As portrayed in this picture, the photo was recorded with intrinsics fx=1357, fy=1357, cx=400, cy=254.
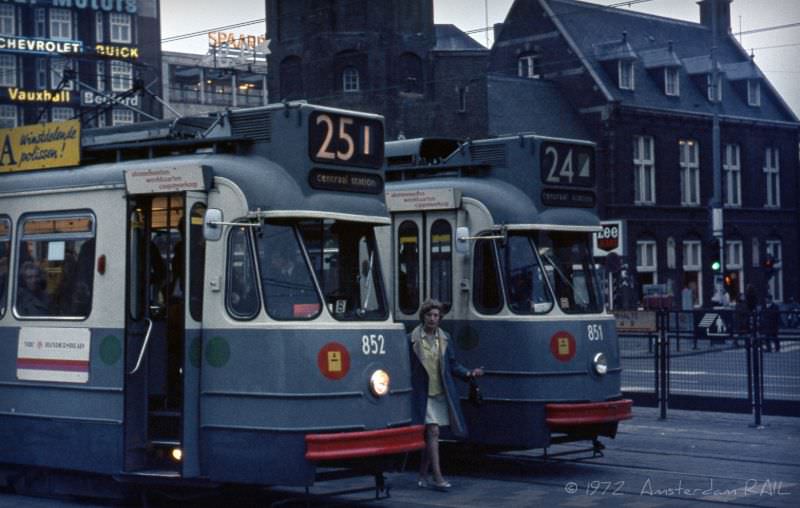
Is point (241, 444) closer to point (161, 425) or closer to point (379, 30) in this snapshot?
point (161, 425)

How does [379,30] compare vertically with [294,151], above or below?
above

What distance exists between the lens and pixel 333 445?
32.9 ft

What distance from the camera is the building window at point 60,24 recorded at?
78875mm

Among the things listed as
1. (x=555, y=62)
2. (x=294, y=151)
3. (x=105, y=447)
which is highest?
(x=555, y=62)

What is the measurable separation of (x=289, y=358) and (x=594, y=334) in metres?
4.37

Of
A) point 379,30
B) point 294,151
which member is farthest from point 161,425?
point 379,30

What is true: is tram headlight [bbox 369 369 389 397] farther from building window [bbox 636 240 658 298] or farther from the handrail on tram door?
building window [bbox 636 240 658 298]

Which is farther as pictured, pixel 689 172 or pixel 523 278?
pixel 689 172

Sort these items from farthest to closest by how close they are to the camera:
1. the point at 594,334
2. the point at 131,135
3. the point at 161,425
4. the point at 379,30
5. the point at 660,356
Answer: the point at 379,30, the point at 660,356, the point at 594,334, the point at 131,135, the point at 161,425

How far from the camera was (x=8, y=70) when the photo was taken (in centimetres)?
7669

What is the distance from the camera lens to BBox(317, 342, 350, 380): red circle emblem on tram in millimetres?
10172

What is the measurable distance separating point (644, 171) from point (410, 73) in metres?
10.7

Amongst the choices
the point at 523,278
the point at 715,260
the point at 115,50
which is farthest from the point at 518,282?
the point at 115,50

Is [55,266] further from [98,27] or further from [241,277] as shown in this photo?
[98,27]
